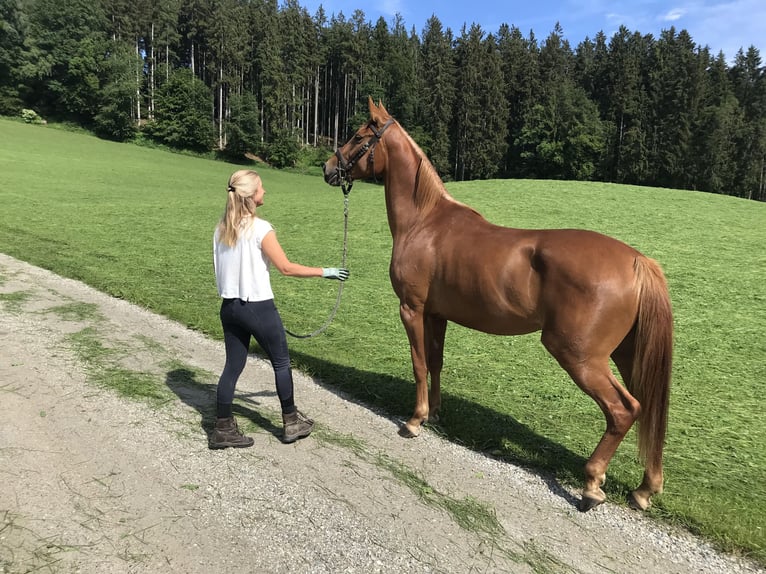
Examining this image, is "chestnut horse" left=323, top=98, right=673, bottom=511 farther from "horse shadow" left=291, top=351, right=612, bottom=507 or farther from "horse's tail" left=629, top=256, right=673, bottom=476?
"horse shadow" left=291, top=351, right=612, bottom=507

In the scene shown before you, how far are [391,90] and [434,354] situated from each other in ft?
230

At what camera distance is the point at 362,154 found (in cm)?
479

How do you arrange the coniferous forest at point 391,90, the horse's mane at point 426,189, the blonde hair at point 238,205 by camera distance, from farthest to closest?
the coniferous forest at point 391,90 → the horse's mane at point 426,189 → the blonde hair at point 238,205

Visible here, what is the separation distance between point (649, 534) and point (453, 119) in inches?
2503

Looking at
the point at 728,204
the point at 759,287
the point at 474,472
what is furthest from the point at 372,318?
the point at 728,204

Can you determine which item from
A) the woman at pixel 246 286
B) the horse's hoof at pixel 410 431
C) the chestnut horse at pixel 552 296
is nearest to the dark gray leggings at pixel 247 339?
the woman at pixel 246 286

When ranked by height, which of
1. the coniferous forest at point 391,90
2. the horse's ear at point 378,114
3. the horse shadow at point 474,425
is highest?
the coniferous forest at point 391,90

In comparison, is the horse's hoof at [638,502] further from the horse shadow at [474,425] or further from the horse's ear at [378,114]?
the horse's ear at [378,114]

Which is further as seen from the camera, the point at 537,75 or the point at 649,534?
the point at 537,75

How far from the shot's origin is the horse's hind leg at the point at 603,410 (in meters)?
3.41

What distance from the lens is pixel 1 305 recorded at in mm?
7738

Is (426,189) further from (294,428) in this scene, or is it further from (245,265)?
(294,428)

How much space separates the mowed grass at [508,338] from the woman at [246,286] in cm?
151

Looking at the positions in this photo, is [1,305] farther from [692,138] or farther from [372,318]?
[692,138]
